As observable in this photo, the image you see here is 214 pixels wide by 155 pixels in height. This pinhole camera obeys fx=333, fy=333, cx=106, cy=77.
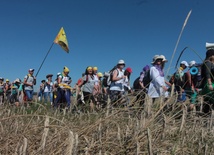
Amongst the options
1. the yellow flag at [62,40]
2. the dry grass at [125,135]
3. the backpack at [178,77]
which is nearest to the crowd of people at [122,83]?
the backpack at [178,77]

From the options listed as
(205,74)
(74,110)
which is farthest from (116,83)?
(74,110)

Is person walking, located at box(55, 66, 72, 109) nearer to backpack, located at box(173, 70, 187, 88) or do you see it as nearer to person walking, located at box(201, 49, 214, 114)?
backpack, located at box(173, 70, 187, 88)

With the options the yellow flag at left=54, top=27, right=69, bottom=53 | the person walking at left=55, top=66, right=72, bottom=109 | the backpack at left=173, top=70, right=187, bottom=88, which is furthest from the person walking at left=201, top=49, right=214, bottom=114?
the person walking at left=55, top=66, right=72, bottom=109

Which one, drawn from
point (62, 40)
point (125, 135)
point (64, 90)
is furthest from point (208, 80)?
point (64, 90)

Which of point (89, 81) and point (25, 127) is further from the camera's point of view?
point (89, 81)

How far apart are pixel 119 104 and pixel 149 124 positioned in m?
0.69

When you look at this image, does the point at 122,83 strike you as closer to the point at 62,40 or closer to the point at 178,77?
the point at 62,40

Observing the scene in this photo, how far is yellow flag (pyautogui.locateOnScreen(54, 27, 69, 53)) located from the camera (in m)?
5.26

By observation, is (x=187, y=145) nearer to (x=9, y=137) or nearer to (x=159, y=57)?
(x=9, y=137)

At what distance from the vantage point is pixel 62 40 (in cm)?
536

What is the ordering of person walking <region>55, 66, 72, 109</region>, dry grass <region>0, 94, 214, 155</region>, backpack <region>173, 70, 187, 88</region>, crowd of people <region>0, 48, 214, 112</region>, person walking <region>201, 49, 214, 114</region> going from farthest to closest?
person walking <region>55, 66, 72, 109</region> → crowd of people <region>0, 48, 214, 112</region> → person walking <region>201, 49, 214, 114</region> → backpack <region>173, 70, 187, 88</region> → dry grass <region>0, 94, 214, 155</region>

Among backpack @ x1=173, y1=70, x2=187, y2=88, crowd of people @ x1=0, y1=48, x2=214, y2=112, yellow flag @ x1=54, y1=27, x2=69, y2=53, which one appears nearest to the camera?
backpack @ x1=173, y1=70, x2=187, y2=88

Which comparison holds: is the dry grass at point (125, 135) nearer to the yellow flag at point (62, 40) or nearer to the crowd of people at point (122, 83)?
the crowd of people at point (122, 83)

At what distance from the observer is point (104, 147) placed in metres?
2.08
